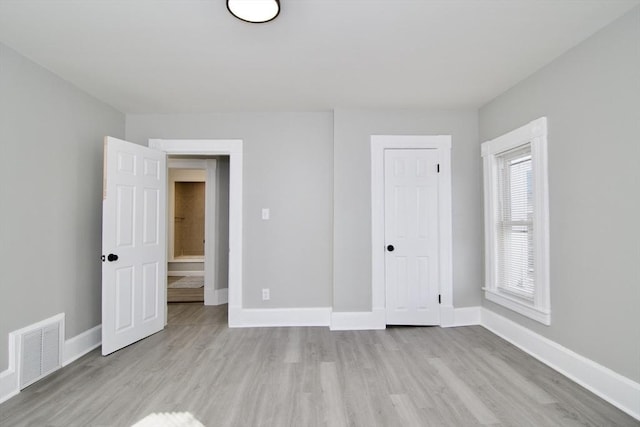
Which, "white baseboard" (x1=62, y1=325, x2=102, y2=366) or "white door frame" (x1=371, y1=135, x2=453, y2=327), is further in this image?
"white door frame" (x1=371, y1=135, x2=453, y2=327)

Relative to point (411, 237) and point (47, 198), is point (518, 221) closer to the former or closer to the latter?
point (411, 237)

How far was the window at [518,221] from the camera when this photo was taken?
2.62m

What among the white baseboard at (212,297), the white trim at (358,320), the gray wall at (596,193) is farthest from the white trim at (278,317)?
the gray wall at (596,193)

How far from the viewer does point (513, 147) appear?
9.79 feet

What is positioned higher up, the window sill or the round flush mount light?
the round flush mount light

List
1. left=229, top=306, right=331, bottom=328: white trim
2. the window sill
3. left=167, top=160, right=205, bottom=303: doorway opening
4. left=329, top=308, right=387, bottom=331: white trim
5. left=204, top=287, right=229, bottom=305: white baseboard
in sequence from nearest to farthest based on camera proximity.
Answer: the window sill → left=329, top=308, right=387, bottom=331: white trim → left=229, top=306, right=331, bottom=328: white trim → left=204, top=287, right=229, bottom=305: white baseboard → left=167, top=160, right=205, bottom=303: doorway opening

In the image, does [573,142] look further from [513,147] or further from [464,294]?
[464,294]

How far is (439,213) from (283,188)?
73.0 inches

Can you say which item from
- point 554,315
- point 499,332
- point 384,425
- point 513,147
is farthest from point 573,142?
point 384,425

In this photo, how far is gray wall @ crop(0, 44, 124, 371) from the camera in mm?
2234

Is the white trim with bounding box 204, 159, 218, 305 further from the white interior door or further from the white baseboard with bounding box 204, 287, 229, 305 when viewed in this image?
the white interior door

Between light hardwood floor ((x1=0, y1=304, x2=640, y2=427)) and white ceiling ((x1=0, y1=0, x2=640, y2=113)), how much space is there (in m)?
2.51

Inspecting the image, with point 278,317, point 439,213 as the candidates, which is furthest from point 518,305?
point 278,317

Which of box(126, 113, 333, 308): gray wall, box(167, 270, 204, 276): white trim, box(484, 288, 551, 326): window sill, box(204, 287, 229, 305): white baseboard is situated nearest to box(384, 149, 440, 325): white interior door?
box(484, 288, 551, 326): window sill
